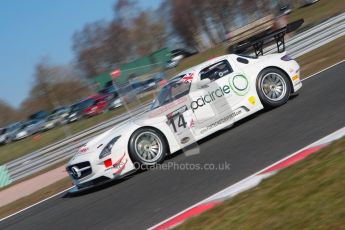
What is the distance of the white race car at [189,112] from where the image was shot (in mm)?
8562

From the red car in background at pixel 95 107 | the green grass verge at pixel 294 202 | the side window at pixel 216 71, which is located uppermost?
the red car in background at pixel 95 107

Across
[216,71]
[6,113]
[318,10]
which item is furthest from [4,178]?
[6,113]

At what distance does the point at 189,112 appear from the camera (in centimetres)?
919

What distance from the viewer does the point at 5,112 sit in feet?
222

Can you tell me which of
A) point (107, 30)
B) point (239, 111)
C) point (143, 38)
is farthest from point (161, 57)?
point (239, 111)

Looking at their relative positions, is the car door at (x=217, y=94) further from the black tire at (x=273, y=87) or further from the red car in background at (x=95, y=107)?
the red car in background at (x=95, y=107)

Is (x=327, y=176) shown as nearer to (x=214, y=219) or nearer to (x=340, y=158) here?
(x=340, y=158)

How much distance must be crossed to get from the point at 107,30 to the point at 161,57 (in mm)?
23484

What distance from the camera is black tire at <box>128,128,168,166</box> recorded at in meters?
8.59

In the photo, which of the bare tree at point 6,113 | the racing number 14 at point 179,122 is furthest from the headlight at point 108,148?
the bare tree at point 6,113

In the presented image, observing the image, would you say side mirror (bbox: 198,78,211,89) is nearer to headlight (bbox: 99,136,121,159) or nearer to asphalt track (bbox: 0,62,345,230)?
asphalt track (bbox: 0,62,345,230)

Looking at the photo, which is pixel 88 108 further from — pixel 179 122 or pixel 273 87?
pixel 179 122

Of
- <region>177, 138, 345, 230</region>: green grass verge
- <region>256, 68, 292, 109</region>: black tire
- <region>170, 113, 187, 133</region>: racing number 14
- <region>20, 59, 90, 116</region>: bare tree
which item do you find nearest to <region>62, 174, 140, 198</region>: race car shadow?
<region>170, 113, 187, 133</region>: racing number 14

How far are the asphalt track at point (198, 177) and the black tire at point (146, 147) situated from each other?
241 mm
